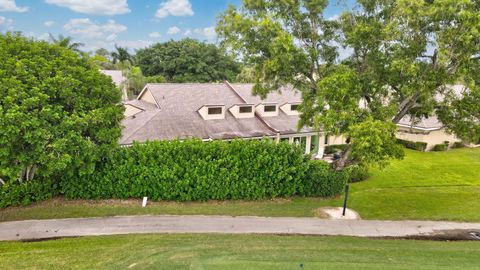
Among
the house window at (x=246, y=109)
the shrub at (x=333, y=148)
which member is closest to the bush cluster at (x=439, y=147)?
the shrub at (x=333, y=148)

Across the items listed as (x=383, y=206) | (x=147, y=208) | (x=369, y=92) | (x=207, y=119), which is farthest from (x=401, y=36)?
(x=207, y=119)

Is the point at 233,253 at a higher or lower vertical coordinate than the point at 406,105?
lower

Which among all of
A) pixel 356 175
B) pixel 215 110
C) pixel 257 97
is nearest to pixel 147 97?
pixel 215 110

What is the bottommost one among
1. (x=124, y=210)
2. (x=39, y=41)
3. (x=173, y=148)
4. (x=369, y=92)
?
(x=124, y=210)

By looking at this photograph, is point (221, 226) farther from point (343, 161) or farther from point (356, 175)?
point (356, 175)

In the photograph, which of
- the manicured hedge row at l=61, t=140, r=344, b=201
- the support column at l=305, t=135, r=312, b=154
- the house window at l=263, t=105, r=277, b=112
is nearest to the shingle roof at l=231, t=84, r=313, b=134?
the house window at l=263, t=105, r=277, b=112

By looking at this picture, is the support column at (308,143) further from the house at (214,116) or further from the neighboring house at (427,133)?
the neighboring house at (427,133)

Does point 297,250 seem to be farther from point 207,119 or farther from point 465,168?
point 465,168
